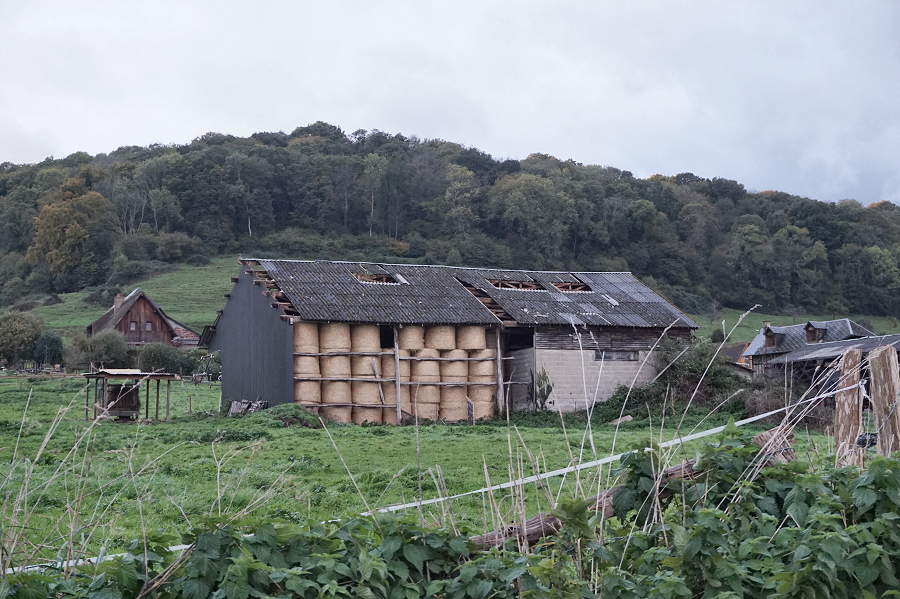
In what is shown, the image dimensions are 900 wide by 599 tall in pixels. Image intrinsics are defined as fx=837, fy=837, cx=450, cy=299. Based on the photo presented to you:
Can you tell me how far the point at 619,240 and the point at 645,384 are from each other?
58.7 meters

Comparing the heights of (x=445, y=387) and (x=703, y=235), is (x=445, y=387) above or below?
below

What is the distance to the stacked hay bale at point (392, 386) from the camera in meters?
25.6

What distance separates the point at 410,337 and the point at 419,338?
321 mm

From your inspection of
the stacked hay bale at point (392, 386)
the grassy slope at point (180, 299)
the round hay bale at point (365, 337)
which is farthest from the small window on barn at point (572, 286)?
the grassy slope at point (180, 299)

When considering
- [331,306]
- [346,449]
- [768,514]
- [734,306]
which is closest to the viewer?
[768,514]

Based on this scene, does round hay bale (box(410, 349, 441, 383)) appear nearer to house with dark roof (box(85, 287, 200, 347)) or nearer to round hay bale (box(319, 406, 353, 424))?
round hay bale (box(319, 406, 353, 424))

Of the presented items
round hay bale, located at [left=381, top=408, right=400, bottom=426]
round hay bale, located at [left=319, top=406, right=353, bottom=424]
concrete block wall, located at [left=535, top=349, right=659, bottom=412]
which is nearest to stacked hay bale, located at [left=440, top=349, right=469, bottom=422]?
round hay bale, located at [left=381, top=408, right=400, bottom=426]

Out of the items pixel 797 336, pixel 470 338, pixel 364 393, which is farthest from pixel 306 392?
pixel 797 336

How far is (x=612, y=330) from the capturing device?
29406mm

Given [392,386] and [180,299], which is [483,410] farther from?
[180,299]

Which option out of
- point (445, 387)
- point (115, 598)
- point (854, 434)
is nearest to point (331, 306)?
point (445, 387)

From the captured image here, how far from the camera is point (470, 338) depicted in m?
27.2

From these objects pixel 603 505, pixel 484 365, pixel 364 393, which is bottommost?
pixel 364 393

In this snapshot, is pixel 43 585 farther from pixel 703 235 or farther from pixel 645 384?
pixel 703 235
